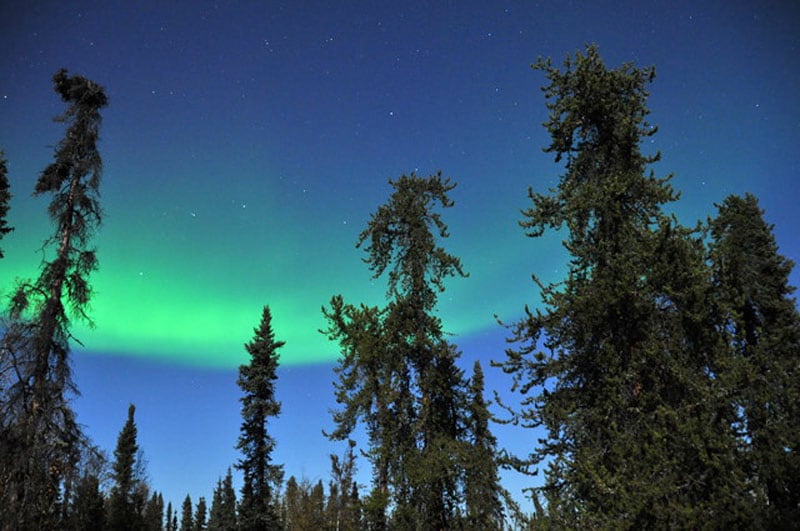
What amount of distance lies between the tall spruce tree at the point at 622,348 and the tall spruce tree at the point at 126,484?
38.5 meters

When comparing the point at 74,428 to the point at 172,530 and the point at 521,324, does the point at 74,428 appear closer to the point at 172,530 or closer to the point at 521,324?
the point at 521,324

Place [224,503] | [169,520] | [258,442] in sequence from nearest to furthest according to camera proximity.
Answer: [258,442] → [224,503] → [169,520]

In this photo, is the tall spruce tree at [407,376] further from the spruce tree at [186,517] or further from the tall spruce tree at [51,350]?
the spruce tree at [186,517]

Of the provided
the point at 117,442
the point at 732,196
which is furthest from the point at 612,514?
the point at 117,442

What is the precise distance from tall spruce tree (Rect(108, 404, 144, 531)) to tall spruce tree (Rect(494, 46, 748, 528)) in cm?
3849

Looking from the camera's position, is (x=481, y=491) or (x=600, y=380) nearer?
(x=600, y=380)

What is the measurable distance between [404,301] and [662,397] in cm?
1124

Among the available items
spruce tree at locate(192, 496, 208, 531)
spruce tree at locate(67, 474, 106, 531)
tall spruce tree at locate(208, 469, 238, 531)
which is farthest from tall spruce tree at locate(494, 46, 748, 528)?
spruce tree at locate(192, 496, 208, 531)

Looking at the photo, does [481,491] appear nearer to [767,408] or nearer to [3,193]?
[767,408]

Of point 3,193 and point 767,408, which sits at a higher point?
point 3,193

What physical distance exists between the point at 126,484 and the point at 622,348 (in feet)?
165

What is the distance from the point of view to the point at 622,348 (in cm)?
1140

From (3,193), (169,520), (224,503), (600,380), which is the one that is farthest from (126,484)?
(169,520)

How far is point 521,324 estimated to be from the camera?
Result: 40.6 feet
